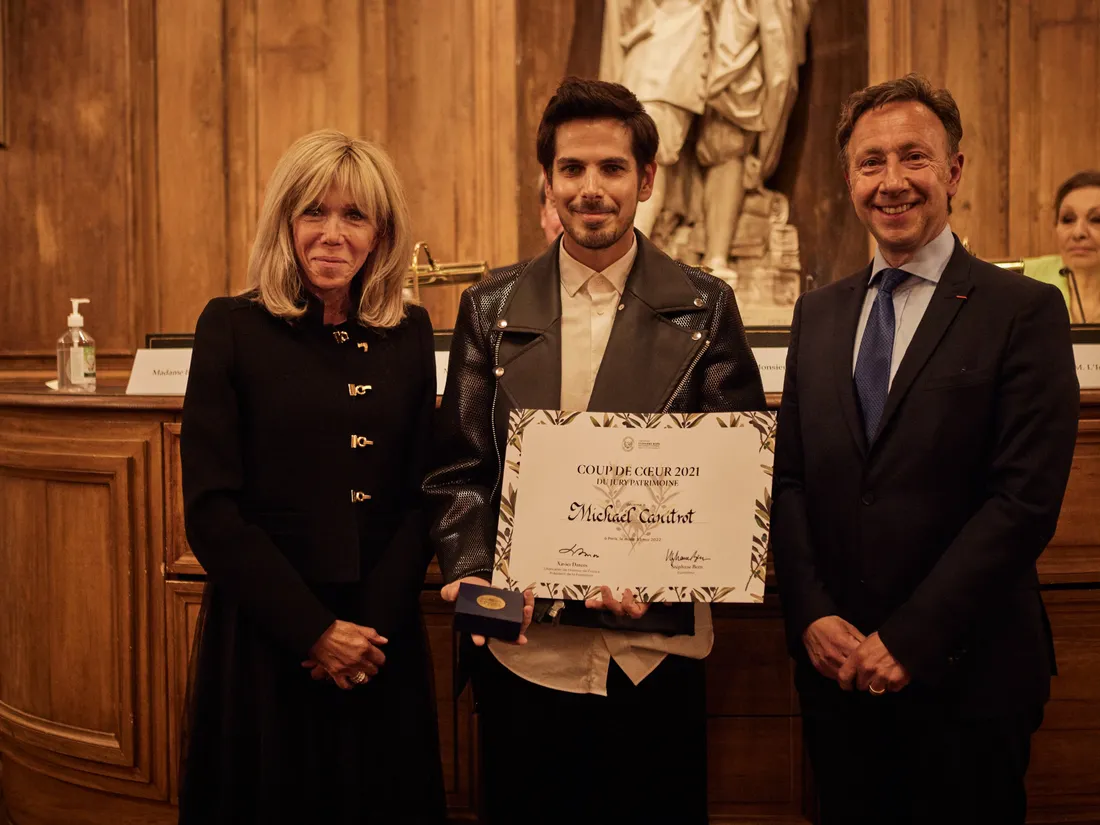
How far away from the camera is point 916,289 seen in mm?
1594

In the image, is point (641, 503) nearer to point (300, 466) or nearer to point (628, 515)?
point (628, 515)

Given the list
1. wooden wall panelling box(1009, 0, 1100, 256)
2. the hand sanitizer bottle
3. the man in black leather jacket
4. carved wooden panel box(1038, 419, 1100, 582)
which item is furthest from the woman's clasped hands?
wooden wall panelling box(1009, 0, 1100, 256)

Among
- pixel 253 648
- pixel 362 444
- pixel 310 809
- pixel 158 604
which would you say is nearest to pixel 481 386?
pixel 362 444

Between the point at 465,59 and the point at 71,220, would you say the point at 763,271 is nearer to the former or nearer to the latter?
the point at 465,59

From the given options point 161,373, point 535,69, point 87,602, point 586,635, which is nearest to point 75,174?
point 535,69

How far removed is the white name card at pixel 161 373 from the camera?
225 cm

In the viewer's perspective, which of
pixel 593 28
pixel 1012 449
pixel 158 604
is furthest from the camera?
pixel 593 28

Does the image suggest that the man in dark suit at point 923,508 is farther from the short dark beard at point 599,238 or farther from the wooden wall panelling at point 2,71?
the wooden wall panelling at point 2,71

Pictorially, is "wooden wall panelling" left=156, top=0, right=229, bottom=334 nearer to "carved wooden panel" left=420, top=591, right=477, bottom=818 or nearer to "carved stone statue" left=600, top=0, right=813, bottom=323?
"carved stone statue" left=600, top=0, right=813, bottom=323

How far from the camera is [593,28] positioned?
4469 mm

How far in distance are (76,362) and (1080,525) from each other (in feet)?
7.84

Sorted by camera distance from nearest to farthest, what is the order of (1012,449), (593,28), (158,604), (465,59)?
(1012,449)
(158,604)
(465,59)
(593,28)

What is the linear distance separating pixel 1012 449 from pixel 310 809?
1225 millimetres

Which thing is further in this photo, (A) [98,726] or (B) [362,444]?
(A) [98,726]
